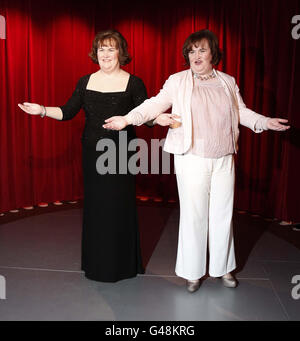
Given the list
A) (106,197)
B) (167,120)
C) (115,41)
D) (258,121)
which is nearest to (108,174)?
(106,197)

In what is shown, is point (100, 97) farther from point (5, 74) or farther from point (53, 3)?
point (53, 3)

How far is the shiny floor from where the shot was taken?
8.78 ft

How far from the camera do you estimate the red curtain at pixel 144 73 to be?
4449 millimetres

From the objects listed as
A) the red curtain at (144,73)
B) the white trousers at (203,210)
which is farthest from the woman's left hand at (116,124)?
the red curtain at (144,73)

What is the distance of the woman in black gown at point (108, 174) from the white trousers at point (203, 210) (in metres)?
0.40

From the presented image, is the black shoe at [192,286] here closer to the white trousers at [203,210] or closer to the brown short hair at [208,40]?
the white trousers at [203,210]

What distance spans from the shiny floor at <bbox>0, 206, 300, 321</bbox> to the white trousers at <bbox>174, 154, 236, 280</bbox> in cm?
20

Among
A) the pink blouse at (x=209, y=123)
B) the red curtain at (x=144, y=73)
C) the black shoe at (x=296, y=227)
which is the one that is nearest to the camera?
the pink blouse at (x=209, y=123)

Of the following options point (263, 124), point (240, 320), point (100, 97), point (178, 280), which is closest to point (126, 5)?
point (100, 97)

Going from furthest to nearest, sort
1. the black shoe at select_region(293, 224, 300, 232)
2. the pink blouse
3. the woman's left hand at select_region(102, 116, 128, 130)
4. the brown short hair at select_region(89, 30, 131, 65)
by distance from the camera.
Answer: the black shoe at select_region(293, 224, 300, 232) → the brown short hair at select_region(89, 30, 131, 65) → the pink blouse → the woman's left hand at select_region(102, 116, 128, 130)

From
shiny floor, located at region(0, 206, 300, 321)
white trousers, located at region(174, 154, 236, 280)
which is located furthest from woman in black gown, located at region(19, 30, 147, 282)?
white trousers, located at region(174, 154, 236, 280)

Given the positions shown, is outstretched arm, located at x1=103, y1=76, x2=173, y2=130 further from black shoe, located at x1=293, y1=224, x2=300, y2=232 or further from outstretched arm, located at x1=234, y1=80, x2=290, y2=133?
black shoe, located at x1=293, y1=224, x2=300, y2=232

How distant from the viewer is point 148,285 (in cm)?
307
